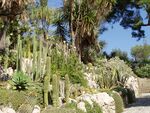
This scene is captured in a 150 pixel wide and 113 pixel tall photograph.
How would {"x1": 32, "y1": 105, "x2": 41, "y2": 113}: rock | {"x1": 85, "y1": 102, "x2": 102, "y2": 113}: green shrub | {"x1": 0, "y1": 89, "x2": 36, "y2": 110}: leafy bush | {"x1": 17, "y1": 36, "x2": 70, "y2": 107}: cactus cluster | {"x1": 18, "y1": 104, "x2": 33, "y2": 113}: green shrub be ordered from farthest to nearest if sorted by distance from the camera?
{"x1": 85, "y1": 102, "x2": 102, "y2": 113}: green shrub < {"x1": 17, "y1": 36, "x2": 70, "y2": 107}: cactus cluster < {"x1": 32, "y1": 105, "x2": 41, "y2": 113}: rock < {"x1": 18, "y1": 104, "x2": 33, "y2": 113}: green shrub < {"x1": 0, "y1": 89, "x2": 36, "y2": 110}: leafy bush

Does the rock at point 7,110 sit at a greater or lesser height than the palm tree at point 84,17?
lesser

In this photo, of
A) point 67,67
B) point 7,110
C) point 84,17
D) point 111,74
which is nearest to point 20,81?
point 7,110

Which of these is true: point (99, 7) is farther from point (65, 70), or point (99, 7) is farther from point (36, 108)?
point (36, 108)

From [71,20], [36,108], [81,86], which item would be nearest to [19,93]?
[36,108]

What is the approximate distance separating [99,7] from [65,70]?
9.14 m

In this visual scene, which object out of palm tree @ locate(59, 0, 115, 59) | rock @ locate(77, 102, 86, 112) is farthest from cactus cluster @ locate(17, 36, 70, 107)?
palm tree @ locate(59, 0, 115, 59)

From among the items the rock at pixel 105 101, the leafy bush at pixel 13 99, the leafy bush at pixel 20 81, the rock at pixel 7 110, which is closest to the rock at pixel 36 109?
the leafy bush at pixel 13 99

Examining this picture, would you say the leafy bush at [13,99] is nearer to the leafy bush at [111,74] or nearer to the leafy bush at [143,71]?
the leafy bush at [111,74]

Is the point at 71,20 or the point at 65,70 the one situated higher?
the point at 71,20

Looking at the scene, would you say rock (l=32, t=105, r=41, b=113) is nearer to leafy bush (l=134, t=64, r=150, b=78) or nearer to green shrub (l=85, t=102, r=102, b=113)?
green shrub (l=85, t=102, r=102, b=113)

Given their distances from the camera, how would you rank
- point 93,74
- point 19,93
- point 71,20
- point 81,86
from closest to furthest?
point 19,93
point 81,86
point 93,74
point 71,20

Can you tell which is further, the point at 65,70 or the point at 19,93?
the point at 65,70

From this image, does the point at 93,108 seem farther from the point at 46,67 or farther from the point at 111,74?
the point at 111,74

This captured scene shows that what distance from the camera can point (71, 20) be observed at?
94.5ft
